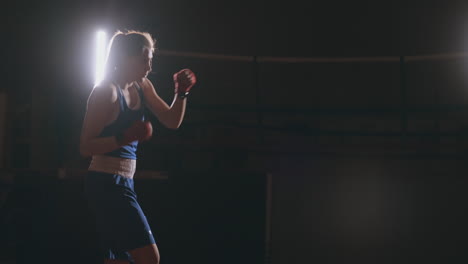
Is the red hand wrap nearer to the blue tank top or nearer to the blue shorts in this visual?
the blue tank top

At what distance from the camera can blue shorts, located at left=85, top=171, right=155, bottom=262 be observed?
1731mm

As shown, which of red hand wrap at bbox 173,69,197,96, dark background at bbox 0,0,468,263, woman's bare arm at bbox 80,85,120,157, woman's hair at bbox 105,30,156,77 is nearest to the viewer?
woman's bare arm at bbox 80,85,120,157

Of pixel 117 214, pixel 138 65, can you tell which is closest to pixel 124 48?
pixel 138 65

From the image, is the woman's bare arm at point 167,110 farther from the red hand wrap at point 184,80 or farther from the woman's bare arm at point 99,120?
the woman's bare arm at point 99,120

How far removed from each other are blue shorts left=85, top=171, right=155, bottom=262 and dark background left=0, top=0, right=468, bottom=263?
0.62 meters

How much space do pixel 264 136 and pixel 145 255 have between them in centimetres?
424

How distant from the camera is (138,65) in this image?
1.86m

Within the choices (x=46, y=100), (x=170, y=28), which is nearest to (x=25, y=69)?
(x=46, y=100)

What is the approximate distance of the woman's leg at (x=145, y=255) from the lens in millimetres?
1732

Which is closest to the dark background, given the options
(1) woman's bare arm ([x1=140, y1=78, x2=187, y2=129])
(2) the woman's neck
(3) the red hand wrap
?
(1) woman's bare arm ([x1=140, y1=78, x2=187, y2=129])

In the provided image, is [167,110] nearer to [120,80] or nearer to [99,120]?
[120,80]

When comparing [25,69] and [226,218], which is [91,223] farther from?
[25,69]

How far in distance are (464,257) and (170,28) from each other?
5009 millimetres

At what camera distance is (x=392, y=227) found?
4.16 metres
